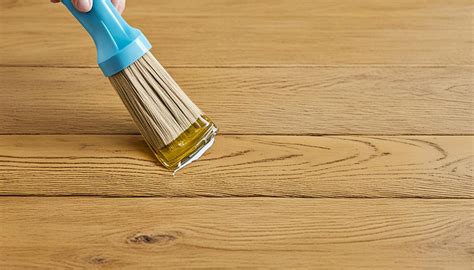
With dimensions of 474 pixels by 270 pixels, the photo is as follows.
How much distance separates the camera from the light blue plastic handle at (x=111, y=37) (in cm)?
74

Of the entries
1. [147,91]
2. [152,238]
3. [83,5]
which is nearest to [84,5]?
[83,5]

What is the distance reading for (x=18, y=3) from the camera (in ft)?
3.36

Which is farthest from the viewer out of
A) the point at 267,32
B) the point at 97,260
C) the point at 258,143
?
the point at 267,32

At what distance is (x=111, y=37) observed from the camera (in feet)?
2.43

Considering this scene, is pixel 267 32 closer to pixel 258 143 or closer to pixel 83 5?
pixel 258 143

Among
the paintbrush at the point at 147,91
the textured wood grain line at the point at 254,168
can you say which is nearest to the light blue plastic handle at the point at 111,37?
the paintbrush at the point at 147,91

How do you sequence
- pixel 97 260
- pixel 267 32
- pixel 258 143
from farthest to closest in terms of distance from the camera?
pixel 267 32
pixel 258 143
pixel 97 260

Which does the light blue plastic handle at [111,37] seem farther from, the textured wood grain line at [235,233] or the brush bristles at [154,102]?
the textured wood grain line at [235,233]

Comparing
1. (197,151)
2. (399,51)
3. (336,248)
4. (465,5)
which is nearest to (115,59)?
(197,151)

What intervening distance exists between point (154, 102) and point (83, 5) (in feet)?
0.46

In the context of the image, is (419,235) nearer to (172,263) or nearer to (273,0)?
(172,263)

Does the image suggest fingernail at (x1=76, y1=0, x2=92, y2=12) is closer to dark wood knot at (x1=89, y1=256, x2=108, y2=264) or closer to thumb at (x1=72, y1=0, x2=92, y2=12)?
thumb at (x1=72, y1=0, x2=92, y2=12)

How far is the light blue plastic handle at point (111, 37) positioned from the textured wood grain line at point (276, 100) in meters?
0.13

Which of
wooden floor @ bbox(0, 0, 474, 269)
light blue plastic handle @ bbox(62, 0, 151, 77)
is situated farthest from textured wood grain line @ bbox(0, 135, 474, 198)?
light blue plastic handle @ bbox(62, 0, 151, 77)
